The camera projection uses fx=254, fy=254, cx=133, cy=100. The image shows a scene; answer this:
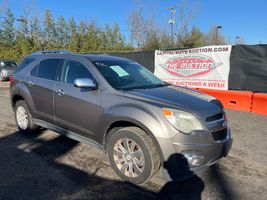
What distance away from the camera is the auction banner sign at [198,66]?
29.8 ft

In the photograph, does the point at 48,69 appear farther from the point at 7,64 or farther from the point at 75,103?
the point at 7,64

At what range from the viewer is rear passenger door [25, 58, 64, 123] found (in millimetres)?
4777

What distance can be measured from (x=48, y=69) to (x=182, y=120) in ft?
9.98

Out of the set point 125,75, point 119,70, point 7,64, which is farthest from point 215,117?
point 7,64

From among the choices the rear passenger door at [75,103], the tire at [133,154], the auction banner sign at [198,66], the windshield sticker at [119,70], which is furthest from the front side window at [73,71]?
the auction banner sign at [198,66]

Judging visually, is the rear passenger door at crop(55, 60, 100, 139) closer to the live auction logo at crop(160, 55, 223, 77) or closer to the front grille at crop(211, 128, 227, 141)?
the front grille at crop(211, 128, 227, 141)

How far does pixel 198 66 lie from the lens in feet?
32.2

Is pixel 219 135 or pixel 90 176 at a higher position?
pixel 219 135

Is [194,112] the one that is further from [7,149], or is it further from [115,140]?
[7,149]

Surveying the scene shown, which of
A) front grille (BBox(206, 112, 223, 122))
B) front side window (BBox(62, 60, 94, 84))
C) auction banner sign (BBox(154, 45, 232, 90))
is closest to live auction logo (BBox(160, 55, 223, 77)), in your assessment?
auction banner sign (BBox(154, 45, 232, 90))

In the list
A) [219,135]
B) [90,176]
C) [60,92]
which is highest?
[60,92]

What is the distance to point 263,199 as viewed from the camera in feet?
10.7

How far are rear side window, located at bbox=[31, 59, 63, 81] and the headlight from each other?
8.21 ft

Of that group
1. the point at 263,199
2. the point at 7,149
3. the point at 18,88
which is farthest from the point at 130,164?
the point at 18,88
